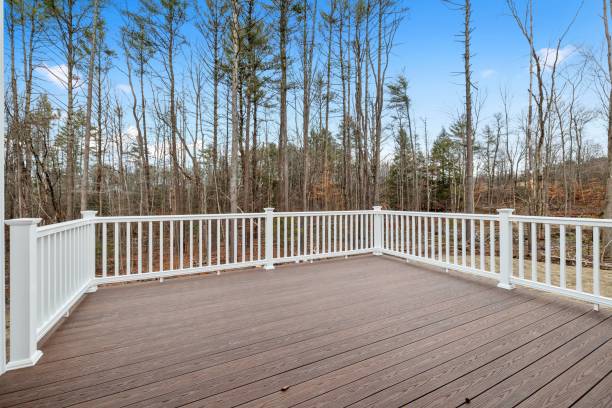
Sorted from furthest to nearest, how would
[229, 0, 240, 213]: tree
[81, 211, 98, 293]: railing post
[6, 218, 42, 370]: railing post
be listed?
[229, 0, 240, 213]: tree, [81, 211, 98, 293]: railing post, [6, 218, 42, 370]: railing post

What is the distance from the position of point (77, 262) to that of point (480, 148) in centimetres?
1998

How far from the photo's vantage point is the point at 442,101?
10.8 meters

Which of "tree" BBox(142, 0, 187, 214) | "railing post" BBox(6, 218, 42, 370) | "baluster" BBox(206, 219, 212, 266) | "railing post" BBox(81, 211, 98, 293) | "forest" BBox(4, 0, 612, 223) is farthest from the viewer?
"tree" BBox(142, 0, 187, 214)

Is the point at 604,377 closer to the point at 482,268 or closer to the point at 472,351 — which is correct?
the point at 472,351

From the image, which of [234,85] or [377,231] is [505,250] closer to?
[377,231]

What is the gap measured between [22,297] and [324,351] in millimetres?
1793

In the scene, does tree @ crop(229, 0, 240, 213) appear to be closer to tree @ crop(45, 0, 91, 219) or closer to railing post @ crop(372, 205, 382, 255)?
railing post @ crop(372, 205, 382, 255)

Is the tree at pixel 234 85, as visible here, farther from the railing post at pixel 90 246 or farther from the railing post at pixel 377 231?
the railing post at pixel 90 246

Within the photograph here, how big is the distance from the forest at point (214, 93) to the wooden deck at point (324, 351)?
150 inches

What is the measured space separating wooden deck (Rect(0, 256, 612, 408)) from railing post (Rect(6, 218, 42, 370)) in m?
0.10

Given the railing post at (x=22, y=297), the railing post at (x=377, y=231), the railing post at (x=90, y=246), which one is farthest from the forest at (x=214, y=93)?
the railing post at (x=22, y=297)

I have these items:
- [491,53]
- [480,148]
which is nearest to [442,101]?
[491,53]

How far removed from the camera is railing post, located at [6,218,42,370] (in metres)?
1.67

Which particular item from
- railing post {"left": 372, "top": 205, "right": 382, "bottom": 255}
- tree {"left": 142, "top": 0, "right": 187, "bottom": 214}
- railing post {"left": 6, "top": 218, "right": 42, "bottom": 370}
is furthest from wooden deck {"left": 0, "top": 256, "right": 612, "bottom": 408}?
tree {"left": 142, "top": 0, "right": 187, "bottom": 214}
